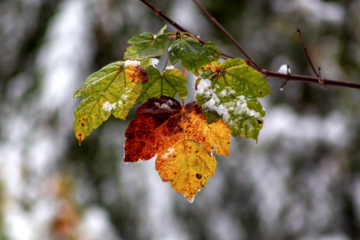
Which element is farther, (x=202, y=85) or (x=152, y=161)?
(x=152, y=161)

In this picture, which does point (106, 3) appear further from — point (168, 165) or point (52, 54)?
point (168, 165)

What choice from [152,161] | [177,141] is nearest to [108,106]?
[177,141]

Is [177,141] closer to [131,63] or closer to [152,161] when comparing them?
[131,63]

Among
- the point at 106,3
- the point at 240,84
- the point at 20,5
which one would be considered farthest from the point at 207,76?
the point at 20,5

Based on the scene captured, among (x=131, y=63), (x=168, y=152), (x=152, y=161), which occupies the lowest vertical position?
(x=168, y=152)

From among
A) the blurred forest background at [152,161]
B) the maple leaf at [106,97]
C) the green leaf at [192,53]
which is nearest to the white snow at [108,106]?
the maple leaf at [106,97]

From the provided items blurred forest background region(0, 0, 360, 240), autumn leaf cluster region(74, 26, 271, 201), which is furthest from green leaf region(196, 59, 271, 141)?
blurred forest background region(0, 0, 360, 240)

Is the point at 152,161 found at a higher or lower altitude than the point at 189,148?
higher

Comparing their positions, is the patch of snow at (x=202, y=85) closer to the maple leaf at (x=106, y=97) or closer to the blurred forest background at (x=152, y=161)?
the maple leaf at (x=106, y=97)
